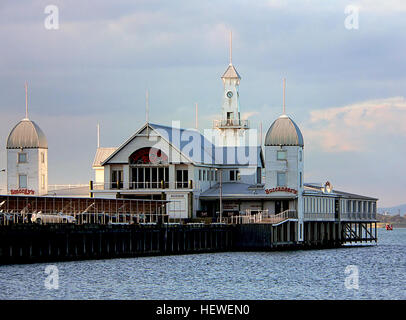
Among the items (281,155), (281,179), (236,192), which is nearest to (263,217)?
(281,179)

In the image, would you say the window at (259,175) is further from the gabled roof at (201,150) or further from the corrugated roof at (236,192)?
the corrugated roof at (236,192)

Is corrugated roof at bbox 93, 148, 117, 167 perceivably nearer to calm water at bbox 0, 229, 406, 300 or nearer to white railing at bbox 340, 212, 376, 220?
white railing at bbox 340, 212, 376, 220

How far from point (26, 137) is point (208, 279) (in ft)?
157

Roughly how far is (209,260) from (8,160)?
33975mm

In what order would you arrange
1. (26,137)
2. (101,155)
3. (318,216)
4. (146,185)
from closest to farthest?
(146,185)
(26,137)
(318,216)
(101,155)

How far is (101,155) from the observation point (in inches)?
5472

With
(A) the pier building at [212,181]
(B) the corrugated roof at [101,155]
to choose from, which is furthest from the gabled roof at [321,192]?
(B) the corrugated roof at [101,155]

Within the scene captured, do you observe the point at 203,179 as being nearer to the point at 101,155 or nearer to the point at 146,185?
the point at 146,185

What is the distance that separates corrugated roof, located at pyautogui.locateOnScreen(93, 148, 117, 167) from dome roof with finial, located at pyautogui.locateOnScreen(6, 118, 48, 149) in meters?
21.5

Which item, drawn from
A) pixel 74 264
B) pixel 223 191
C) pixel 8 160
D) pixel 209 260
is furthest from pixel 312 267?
pixel 8 160

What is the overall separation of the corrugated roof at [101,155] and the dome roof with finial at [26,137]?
2149 cm

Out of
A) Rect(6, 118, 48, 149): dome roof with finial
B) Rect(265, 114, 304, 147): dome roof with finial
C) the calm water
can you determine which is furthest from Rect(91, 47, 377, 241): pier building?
the calm water

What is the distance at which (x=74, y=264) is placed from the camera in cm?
8062

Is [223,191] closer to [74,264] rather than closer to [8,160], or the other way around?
[8,160]
